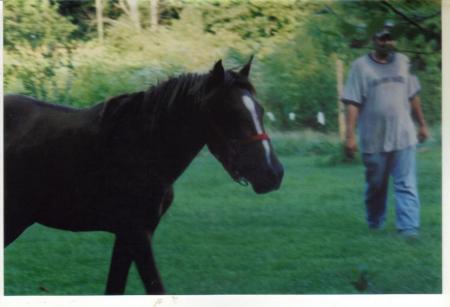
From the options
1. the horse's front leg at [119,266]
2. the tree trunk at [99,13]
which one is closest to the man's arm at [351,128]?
the horse's front leg at [119,266]

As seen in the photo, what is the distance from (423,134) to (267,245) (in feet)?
4.97

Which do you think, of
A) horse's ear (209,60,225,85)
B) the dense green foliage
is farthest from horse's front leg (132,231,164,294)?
horse's ear (209,60,225,85)

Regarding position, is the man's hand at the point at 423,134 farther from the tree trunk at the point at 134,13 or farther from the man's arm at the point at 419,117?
the tree trunk at the point at 134,13

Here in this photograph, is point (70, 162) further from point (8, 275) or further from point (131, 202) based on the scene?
point (8, 275)

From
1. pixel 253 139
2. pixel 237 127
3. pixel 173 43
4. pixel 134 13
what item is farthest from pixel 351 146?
pixel 134 13

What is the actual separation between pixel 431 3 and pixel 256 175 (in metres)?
1.92

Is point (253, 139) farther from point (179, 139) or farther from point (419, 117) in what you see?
point (419, 117)

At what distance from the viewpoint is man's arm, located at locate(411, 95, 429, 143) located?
7891 mm

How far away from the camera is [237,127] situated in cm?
748

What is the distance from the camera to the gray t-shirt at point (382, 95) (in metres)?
7.88

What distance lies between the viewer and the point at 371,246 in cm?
788

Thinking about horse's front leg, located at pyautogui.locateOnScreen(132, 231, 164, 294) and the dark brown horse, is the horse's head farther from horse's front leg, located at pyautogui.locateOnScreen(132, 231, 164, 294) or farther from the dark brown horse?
horse's front leg, located at pyautogui.locateOnScreen(132, 231, 164, 294)
